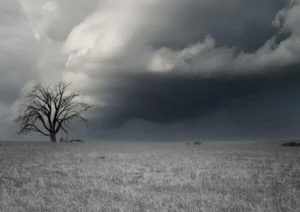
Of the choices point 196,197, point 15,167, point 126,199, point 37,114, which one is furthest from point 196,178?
point 37,114

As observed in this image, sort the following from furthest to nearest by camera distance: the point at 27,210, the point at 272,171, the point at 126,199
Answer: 1. the point at 272,171
2. the point at 126,199
3. the point at 27,210

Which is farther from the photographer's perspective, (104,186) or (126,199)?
(104,186)

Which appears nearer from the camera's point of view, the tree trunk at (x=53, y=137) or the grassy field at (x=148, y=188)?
the grassy field at (x=148, y=188)

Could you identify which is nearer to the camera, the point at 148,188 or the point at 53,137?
the point at 148,188

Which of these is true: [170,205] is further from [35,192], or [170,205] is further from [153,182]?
[35,192]

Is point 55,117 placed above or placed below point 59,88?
below

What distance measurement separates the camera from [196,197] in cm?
1338

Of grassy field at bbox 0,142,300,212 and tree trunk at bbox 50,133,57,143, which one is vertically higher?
tree trunk at bbox 50,133,57,143

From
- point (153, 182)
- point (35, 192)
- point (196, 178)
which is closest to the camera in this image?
point (35, 192)

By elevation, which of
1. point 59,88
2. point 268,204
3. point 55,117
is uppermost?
point 59,88

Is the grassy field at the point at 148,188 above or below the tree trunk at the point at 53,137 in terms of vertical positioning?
below

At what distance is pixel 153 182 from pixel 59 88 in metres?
52.0

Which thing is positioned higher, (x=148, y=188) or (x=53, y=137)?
(x=53, y=137)

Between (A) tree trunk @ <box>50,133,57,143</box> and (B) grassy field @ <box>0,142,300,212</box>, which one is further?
(A) tree trunk @ <box>50,133,57,143</box>
